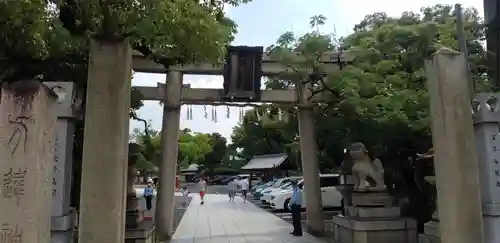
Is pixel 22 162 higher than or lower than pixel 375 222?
higher

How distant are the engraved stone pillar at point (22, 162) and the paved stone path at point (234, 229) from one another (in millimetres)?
8340

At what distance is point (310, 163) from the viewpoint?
14.5m

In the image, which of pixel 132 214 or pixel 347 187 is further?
pixel 347 187

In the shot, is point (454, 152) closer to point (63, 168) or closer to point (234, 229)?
point (63, 168)

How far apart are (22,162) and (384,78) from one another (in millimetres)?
8787

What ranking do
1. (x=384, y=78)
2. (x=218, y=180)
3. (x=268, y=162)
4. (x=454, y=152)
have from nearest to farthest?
(x=454, y=152) < (x=384, y=78) < (x=268, y=162) < (x=218, y=180)

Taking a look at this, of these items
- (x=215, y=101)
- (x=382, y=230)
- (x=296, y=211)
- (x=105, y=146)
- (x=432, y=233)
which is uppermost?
(x=215, y=101)

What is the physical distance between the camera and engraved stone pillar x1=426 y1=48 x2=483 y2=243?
20.9ft

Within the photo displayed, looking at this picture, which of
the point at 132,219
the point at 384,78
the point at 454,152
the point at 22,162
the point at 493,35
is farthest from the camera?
the point at 493,35

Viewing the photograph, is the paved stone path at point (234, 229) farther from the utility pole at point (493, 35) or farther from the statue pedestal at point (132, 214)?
the utility pole at point (493, 35)

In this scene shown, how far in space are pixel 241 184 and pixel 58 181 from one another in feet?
92.3

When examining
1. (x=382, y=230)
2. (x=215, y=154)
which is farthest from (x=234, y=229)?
(x=215, y=154)

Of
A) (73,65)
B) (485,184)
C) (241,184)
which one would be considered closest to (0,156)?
(73,65)

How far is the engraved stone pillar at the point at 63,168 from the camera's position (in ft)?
22.6
